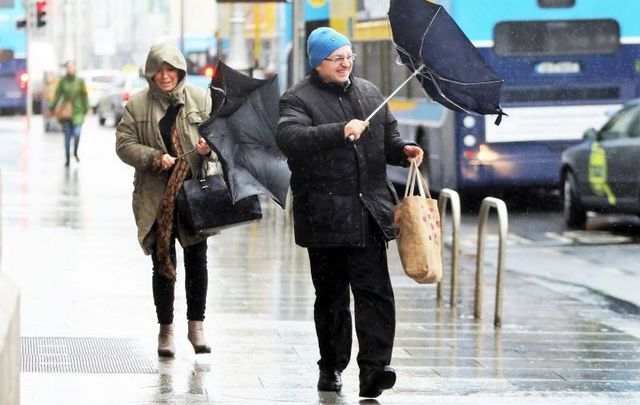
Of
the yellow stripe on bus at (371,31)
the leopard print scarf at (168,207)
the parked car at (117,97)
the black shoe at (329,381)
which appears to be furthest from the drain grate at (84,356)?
the parked car at (117,97)

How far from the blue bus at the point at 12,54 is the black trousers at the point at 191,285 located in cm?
4532

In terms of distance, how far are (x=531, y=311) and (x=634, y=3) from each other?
1032 centimetres

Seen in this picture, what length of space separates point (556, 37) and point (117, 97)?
1331 inches

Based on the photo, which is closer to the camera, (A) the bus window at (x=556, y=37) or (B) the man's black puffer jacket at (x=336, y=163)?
(B) the man's black puffer jacket at (x=336, y=163)

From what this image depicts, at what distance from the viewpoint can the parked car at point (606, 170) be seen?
62.0 ft

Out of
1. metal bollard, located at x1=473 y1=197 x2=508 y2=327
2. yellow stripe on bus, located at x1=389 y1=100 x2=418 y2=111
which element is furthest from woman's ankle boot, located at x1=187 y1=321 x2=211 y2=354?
yellow stripe on bus, located at x1=389 y1=100 x2=418 y2=111

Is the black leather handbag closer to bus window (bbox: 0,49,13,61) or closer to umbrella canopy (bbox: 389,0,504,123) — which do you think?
umbrella canopy (bbox: 389,0,504,123)

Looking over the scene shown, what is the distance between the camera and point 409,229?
815 cm

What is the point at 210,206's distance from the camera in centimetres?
931

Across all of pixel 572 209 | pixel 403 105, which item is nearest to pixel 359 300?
pixel 572 209

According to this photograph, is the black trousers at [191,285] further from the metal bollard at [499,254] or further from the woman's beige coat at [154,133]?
the metal bollard at [499,254]

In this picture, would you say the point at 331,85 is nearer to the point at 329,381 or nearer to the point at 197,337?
the point at 329,381

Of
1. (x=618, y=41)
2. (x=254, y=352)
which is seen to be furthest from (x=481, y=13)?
(x=254, y=352)

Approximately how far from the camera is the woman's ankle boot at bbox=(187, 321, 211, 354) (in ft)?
31.4
